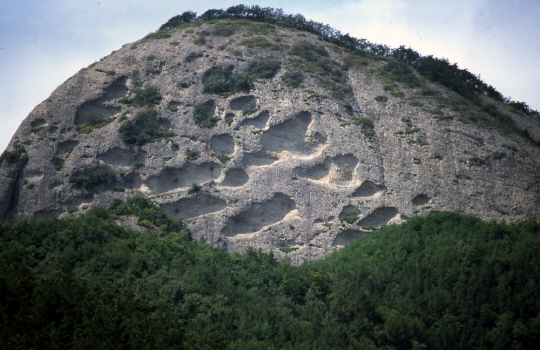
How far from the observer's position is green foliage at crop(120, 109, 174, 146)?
147 ft

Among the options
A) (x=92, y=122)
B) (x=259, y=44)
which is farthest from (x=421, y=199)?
(x=92, y=122)

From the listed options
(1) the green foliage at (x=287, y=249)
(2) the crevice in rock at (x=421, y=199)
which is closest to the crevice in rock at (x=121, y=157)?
(1) the green foliage at (x=287, y=249)

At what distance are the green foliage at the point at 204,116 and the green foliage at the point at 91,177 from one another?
25.9ft

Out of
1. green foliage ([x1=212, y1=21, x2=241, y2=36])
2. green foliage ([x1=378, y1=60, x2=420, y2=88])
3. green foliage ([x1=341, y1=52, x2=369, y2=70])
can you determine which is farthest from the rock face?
green foliage ([x1=341, y1=52, x2=369, y2=70])

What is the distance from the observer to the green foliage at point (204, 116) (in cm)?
4591

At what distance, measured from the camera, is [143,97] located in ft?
156

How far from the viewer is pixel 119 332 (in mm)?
23453

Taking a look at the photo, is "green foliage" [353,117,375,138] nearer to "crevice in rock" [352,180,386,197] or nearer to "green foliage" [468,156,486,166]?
"crevice in rock" [352,180,386,197]

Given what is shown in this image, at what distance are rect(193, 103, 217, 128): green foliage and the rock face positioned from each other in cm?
16

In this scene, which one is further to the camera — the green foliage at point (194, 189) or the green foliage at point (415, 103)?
the green foliage at point (415, 103)

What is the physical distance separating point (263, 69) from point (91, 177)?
16894 millimetres

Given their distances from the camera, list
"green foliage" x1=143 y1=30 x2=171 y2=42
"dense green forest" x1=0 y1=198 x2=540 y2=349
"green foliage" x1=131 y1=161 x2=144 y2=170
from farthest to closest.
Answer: "green foliage" x1=143 y1=30 x2=171 y2=42
"green foliage" x1=131 y1=161 x2=144 y2=170
"dense green forest" x1=0 y1=198 x2=540 y2=349

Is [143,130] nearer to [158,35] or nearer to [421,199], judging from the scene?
[158,35]

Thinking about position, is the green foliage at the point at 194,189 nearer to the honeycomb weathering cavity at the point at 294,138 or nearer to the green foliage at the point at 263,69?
the honeycomb weathering cavity at the point at 294,138
